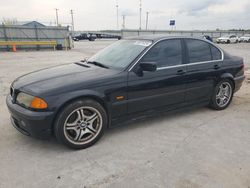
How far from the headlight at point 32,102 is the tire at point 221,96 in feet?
10.9

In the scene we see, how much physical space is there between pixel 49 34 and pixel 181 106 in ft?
67.1

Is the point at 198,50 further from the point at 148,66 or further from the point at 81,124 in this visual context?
the point at 81,124

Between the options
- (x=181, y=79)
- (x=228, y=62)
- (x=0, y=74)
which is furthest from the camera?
(x=0, y=74)

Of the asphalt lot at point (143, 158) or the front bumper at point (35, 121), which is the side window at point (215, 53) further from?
the front bumper at point (35, 121)

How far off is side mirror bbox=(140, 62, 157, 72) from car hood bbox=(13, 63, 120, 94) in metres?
0.41

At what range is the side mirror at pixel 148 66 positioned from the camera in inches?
132

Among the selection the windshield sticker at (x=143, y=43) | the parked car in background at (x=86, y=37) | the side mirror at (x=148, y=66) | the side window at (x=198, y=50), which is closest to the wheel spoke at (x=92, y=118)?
the side mirror at (x=148, y=66)

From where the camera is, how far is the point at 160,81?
12.2 feet

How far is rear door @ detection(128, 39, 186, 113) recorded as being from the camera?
351 centimetres

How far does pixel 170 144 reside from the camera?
3.32 m

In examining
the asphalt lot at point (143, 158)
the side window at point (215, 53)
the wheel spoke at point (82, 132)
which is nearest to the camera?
the asphalt lot at point (143, 158)

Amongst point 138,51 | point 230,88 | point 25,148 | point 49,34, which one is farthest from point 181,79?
point 49,34

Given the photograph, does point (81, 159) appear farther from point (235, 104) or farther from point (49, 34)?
point (49, 34)

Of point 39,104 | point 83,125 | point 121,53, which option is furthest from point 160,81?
point 39,104
